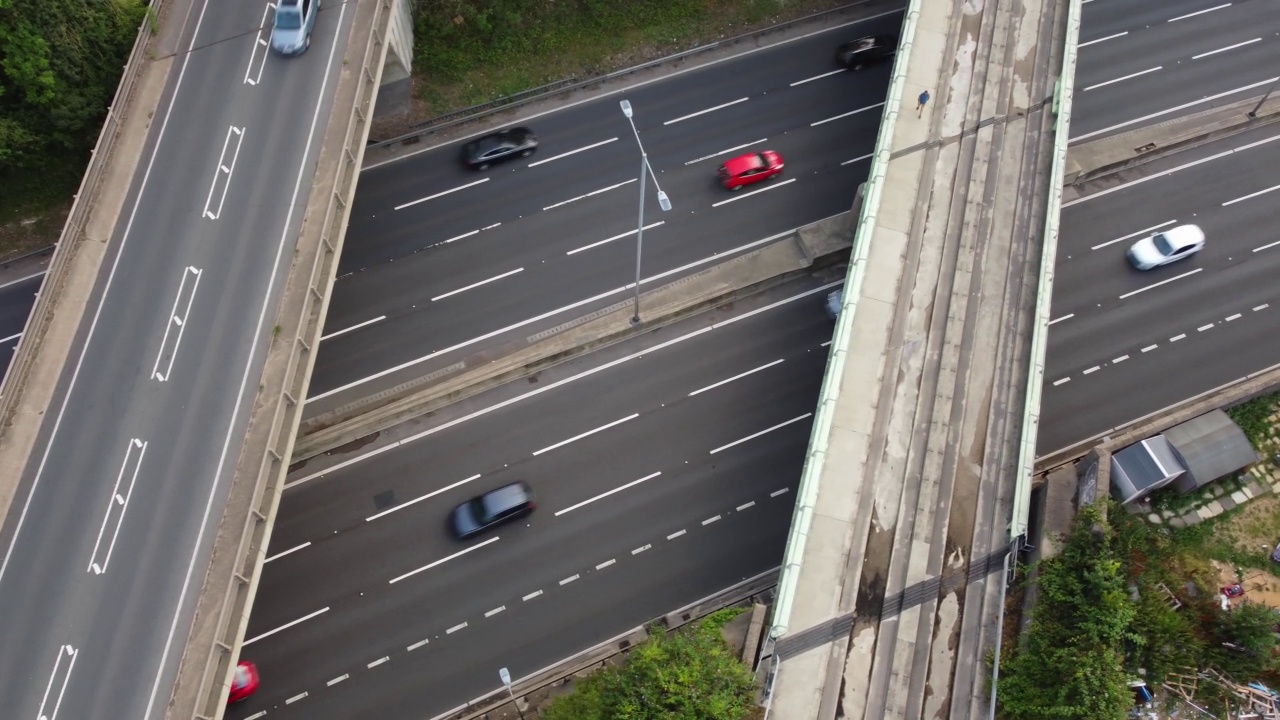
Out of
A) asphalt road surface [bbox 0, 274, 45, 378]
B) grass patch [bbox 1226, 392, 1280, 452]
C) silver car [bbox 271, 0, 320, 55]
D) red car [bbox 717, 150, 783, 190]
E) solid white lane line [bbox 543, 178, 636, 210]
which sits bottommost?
grass patch [bbox 1226, 392, 1280, 452]

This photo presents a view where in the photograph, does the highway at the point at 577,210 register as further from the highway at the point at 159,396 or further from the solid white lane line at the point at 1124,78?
the solid white lane line at the point at 1124,78

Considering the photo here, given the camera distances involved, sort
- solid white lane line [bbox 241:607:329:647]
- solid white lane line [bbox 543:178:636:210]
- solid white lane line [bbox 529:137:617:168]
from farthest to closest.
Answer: solid white lane line [bbox 529:137:617:168]
solid white lane line [bbox 543:178:636:210]
solid white lane line [bbox 241:607:329:647]

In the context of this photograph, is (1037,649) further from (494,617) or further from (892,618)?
(494,617)

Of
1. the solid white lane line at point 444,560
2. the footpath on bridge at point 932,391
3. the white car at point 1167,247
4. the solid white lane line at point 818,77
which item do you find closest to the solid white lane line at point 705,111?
the solid white lane line at point 818,77

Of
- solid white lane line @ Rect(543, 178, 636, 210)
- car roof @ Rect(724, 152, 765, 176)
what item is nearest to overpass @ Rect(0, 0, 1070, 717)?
car roof @ Rect(724, 152, 765, 176)

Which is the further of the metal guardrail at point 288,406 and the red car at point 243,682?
the red car at point 243,682

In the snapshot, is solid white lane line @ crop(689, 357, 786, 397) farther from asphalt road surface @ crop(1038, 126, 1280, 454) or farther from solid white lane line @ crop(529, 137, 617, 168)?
solid white lane line @ crop(529, 137, 617, 168)
